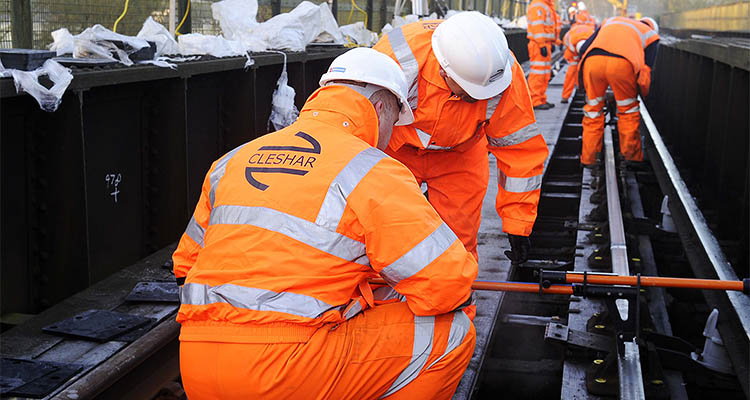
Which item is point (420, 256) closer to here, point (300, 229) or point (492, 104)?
point (300, 229)

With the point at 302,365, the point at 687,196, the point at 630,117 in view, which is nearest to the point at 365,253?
the point at 302,365

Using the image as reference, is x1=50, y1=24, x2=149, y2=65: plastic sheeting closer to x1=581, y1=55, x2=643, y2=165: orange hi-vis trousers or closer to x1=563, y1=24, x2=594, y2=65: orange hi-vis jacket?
x1=581, y1=55, x2=643, y2=165: orange hi-vis trousers

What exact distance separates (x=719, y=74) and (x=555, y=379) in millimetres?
4339

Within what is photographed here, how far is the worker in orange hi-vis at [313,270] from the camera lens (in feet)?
8.05

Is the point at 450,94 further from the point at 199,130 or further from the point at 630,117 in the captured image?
the point at 630,117

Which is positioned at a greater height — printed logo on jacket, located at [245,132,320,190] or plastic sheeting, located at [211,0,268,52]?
plastic sheeting, located at [211,0,268,52]

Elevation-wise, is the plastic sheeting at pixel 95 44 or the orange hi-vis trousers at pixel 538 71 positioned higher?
the plastic sheeting at pixel 95 44

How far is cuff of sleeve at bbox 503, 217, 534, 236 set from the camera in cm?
411

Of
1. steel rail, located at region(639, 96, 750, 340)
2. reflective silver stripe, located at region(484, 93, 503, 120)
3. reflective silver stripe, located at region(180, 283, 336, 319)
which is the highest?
reflective silver stripe, located at region(484, 93, 503, 120)

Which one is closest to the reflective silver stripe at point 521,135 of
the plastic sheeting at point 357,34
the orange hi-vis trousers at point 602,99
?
the orange hi-vis trousers at point 602,99

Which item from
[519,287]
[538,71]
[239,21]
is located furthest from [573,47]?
[519,287]

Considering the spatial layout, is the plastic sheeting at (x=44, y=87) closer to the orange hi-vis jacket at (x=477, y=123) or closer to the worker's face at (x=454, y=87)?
the orange hi-vis jacket at (x=477, y=123)

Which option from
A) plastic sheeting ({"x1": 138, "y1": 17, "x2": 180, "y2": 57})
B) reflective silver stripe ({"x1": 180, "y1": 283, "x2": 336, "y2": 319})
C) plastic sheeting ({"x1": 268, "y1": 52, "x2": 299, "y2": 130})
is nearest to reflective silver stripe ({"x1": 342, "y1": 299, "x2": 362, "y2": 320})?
reflective silver stripe ({"x1": 180, "y1": 283, "x2": 336, "y2": 319})

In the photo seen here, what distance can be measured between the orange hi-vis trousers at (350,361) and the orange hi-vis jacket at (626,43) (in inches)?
246
